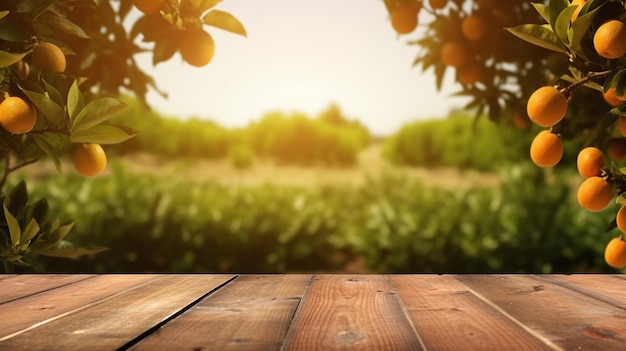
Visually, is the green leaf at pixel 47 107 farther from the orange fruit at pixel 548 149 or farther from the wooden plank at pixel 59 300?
the orange fruit at pixel 548 149

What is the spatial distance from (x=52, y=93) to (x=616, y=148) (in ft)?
4.60

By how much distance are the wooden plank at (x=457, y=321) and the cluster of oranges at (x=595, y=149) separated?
33cm

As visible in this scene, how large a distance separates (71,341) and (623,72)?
3.62 ft

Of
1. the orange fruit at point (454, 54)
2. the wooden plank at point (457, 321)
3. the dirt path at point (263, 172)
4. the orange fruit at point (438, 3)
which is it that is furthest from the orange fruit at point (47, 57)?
the dirt path at point (263, 172)

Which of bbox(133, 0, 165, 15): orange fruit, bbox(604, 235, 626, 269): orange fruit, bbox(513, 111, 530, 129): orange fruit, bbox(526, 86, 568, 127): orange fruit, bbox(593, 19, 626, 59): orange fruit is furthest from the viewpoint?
bbox(513, 111, 530, 129): orange fruit

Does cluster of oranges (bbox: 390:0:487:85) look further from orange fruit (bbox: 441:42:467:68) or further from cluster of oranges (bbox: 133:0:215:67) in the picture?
cluster of oranges (bbox: 133:0:215:67)

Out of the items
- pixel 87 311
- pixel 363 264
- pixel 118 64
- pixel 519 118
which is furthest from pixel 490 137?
pixel 87 311

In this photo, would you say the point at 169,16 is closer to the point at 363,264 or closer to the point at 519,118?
the point at 519,118

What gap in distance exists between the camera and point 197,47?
147cm

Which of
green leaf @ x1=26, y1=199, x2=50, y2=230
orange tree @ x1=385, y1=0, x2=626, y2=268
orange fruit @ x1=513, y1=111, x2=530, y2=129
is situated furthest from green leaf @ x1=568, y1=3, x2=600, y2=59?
green leaf @ x1=26, y1=199, x2=50, y2=230

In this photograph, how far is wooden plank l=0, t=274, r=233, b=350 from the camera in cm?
99

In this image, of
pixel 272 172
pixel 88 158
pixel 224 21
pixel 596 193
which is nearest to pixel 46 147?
pixel 88 158

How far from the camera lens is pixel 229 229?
4742 millimetres

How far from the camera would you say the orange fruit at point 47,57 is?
119 cm
